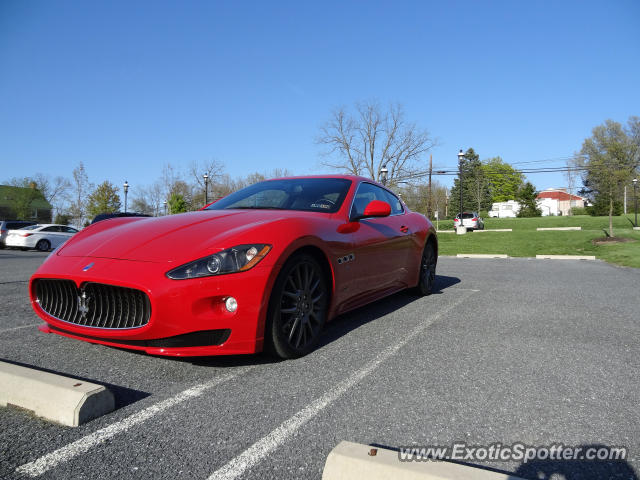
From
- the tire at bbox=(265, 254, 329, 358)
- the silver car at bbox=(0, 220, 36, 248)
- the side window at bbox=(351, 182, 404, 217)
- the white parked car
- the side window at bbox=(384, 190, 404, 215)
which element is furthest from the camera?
the silver car at bbox=(0, 220, 36, 248)

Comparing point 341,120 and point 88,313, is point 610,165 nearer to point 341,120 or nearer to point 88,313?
point 341,120

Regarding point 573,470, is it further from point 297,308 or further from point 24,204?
point 24,204

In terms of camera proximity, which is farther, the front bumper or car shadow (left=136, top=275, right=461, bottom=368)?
car shadow (left=136, top=275, right=461, bottom=368)

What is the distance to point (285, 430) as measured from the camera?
2.10 m

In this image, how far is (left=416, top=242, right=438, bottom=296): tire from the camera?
19.3 feet

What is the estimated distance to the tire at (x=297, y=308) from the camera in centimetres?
299

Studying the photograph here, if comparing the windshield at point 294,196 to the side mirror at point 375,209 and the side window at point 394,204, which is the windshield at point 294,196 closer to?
the side mirror at point 375,209

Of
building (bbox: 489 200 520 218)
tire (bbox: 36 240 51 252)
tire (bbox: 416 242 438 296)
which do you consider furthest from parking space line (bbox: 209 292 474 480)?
building (bbox: 489 200 520 218)

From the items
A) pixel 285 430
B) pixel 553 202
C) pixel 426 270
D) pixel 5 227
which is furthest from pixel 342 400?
pixel 553 202

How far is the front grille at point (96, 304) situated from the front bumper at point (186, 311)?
0.05 meters

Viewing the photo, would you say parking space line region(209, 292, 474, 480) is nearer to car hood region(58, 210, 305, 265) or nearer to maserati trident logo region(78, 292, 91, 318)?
car hood region(58, 210, 305, 265)

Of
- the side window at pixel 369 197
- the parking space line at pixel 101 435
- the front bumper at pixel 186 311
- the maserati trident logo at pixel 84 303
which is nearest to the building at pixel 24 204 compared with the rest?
the side window at pixel 369 197

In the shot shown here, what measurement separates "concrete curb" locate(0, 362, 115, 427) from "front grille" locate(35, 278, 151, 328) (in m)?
0.51

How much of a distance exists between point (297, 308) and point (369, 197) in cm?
196
